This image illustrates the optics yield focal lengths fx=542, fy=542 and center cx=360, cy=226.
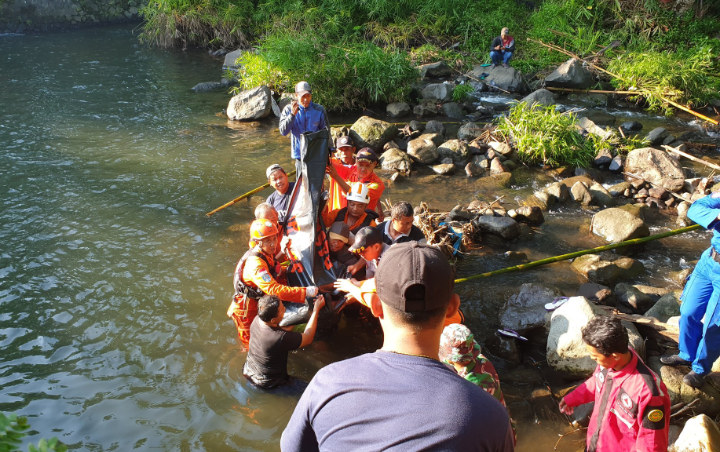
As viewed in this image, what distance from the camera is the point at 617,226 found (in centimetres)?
798

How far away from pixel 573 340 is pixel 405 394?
13.3ft

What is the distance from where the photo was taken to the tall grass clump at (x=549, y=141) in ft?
34.8

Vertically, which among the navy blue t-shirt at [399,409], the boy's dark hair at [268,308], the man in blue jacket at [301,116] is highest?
the navy blue t-shirt at [399,409]

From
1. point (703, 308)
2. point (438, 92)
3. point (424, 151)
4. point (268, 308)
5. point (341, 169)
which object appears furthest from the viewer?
point (438, 92)

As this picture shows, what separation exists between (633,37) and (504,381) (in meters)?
16.6

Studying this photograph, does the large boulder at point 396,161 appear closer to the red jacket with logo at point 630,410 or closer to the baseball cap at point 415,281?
the red jacket with logo at point 630,410

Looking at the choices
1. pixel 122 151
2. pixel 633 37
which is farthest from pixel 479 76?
pixel 122 151

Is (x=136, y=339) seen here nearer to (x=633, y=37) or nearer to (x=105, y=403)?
(x=105, y=403)

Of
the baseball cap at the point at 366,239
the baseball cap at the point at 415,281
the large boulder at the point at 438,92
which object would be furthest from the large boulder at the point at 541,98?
the baseball cap at the point at 415,281

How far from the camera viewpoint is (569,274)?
23.6 ft

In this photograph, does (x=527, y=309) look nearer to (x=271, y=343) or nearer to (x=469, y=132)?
(x=271, y=343)

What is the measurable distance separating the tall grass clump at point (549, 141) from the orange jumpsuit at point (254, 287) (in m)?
7.02

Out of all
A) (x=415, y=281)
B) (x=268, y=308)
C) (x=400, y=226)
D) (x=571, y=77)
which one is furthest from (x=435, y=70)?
(x=415, y=281)

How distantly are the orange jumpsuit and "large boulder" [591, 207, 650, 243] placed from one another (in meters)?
5.10
